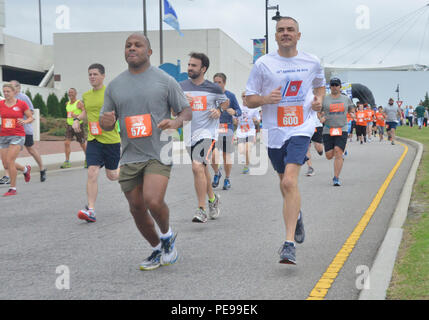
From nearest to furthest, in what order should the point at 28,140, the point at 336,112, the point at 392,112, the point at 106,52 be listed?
the point at 336,112, the point at 28,140, the point at 392,112, the point at 106,52

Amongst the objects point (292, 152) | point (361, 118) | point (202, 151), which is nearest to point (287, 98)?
point (292, 152)

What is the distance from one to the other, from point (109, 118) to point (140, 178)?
55 cm

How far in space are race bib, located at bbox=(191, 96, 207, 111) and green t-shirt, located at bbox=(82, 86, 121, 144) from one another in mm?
1046

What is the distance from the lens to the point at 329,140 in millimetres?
12008

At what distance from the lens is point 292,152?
18.5ft

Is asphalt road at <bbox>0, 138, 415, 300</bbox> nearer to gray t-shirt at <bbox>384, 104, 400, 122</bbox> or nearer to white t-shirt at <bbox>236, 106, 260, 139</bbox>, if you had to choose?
white t-shirt at <bbox>236, 106, 260, 139</bbox>

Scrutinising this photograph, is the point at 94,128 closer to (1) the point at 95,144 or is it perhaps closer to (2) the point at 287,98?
(1) the point at 95,144

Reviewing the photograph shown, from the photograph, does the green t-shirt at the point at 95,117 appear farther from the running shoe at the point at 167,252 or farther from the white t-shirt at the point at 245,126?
the white t-shirt at the point at 245,126

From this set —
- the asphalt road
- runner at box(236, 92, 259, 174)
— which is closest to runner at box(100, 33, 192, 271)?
the asphalt road

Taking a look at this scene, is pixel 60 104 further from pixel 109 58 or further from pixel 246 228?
pixel 246 228

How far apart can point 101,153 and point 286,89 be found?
10.6 ft

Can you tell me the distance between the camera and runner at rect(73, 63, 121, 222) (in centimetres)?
802

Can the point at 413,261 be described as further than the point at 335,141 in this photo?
No
